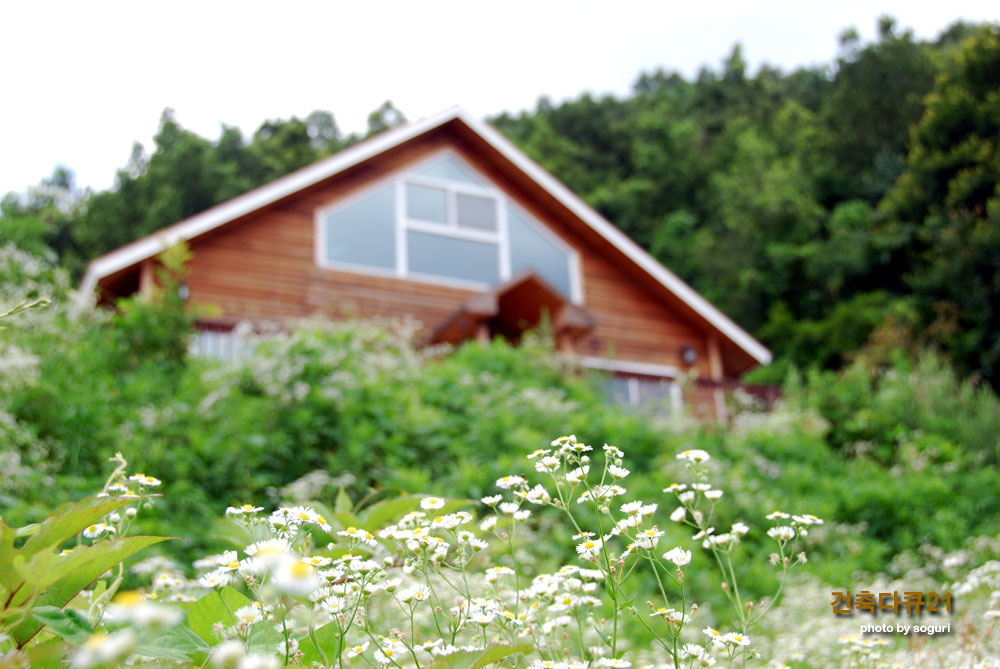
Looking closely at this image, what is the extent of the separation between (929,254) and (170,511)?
2032cm

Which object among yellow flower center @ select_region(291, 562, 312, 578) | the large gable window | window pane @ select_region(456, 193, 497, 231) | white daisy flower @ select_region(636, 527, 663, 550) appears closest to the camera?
yellow flower center @ select_region(291, 562, 312, 578)

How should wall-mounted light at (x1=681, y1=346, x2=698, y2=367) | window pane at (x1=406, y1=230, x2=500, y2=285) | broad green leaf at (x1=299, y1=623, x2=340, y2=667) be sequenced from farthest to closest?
wall-mounted light at (x1=681, y1=346, x2=698, y2=367), window pane at (x1=406, y1=230, x2=500, y2=285), broad green leaf at (x1=299, y1=623, x2=340, y2=667)

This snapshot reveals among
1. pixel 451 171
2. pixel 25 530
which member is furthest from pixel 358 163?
pixel 25 530

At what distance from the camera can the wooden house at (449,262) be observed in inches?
457

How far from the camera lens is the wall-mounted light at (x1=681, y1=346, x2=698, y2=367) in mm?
14039

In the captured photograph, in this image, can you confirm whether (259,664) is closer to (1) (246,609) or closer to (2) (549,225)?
(1) (246,609)

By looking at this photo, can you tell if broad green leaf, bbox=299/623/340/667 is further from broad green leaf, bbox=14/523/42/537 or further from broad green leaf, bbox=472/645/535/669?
broad green leaf, bbox=14/523/42/537

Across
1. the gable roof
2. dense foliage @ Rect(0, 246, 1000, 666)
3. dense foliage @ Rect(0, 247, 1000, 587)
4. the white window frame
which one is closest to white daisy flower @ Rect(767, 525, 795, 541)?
dense foliage @ Rect(0, 246, 1000, 666)

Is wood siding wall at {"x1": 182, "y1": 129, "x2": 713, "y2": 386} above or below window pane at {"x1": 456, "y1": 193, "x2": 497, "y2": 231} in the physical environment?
below

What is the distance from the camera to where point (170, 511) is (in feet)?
17.4

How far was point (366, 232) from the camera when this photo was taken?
500 inches

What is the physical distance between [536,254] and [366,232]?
2.71m

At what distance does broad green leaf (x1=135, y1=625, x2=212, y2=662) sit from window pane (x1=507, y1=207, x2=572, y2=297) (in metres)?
12.1

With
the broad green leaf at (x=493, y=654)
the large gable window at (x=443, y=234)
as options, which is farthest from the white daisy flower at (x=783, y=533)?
the large gable window at (x=443, y=234)
